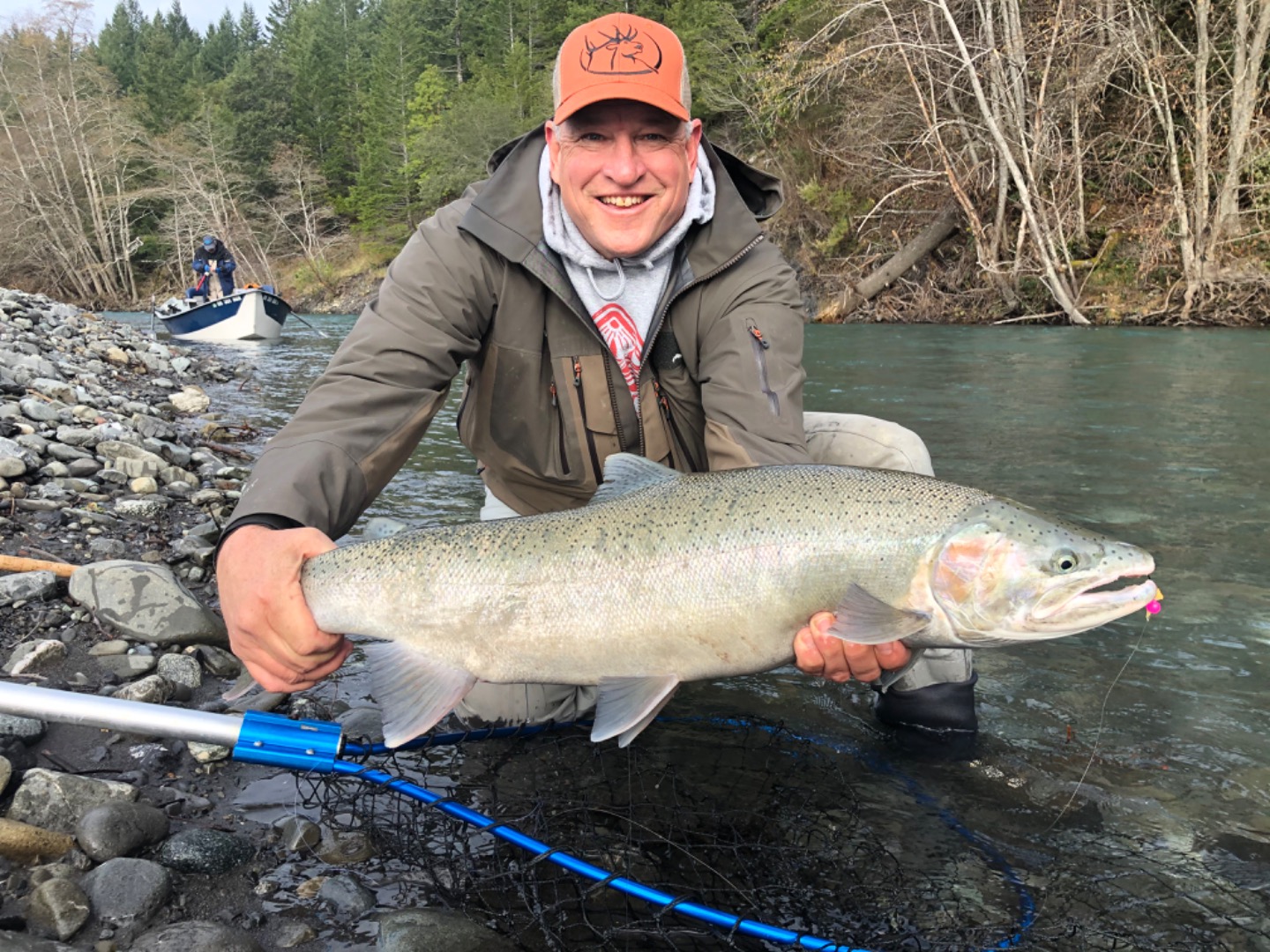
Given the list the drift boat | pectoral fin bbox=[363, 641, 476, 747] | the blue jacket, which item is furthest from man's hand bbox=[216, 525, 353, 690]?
the blue jacket

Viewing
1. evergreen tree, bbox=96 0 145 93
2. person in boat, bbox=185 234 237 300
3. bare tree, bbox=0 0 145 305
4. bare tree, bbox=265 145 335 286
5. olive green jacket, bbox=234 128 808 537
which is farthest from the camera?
evergreen tree, bbox=96 0 145 93

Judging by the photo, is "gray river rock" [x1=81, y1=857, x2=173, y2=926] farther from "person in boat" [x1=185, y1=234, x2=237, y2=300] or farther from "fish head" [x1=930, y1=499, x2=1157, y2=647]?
"person in boat" [x1=185, y1=234, x2=237, y2=300]

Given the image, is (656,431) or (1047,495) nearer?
(656,431)

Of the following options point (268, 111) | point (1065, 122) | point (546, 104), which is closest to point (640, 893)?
point (1065, 122)

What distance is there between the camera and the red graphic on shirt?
285cm

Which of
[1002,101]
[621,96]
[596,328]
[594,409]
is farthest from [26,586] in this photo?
[1002,101]

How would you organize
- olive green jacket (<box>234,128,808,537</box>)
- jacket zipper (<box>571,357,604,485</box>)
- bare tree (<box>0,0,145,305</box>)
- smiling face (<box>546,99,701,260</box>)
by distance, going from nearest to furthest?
olive green jacket (<box>234,128,808,537</box>) → smiling face (<box>546,99,701,260</box>) → jacket zipper (<box>571,357,604,485</box>) → bare tree (<box>0,0,145,305</box>)

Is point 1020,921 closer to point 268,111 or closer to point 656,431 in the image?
point 656,431

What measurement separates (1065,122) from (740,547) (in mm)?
20407

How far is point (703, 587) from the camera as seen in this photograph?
213 centimetres

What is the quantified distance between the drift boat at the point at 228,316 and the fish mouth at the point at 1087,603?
2002 cm

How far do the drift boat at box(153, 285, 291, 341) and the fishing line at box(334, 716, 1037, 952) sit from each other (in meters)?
19.0

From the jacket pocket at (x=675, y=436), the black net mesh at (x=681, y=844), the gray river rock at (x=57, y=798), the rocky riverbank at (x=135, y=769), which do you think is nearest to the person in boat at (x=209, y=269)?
the rocky riverbank at (x=135, y=769)

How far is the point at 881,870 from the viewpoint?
7.22 feet
